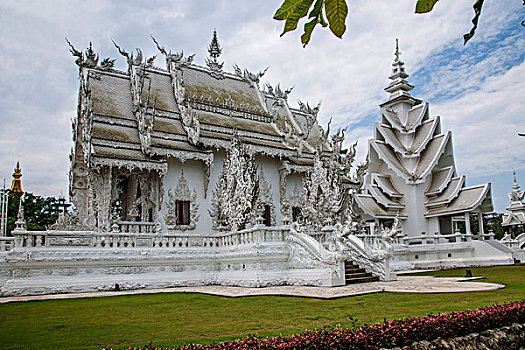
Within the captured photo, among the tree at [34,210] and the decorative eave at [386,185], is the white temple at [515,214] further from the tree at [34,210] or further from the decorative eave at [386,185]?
the tree at [34,210]

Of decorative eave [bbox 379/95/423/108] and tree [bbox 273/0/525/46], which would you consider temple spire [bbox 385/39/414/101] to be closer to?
decorative eave [bbox 379/95/423/108]

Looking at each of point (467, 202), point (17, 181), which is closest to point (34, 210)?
point (17, 181)

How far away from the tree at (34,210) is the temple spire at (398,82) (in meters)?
25.4

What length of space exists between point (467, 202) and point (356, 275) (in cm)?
1205

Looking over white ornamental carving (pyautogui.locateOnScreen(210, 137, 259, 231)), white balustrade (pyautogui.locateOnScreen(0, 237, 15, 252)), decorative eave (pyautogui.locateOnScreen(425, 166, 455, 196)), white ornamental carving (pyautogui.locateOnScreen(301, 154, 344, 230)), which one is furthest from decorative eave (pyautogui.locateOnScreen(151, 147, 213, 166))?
decorative eave (pyautogui.locateOnScreen(425, 166, 455, 196))

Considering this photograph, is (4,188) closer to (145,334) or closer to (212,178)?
(212,178)

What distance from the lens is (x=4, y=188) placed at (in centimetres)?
2178

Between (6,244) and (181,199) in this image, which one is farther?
(181,199)

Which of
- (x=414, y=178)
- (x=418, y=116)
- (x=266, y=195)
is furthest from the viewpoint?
(x=418, y=116)

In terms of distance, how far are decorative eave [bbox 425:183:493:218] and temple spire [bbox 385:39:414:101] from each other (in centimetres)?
769

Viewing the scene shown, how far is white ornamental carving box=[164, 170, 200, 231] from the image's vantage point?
15.9 m

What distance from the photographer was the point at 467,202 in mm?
21391

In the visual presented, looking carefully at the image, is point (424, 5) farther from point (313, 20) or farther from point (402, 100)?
point (402, 100)

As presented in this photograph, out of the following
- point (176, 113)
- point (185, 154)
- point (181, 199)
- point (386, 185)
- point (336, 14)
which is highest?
point (176, 113)
